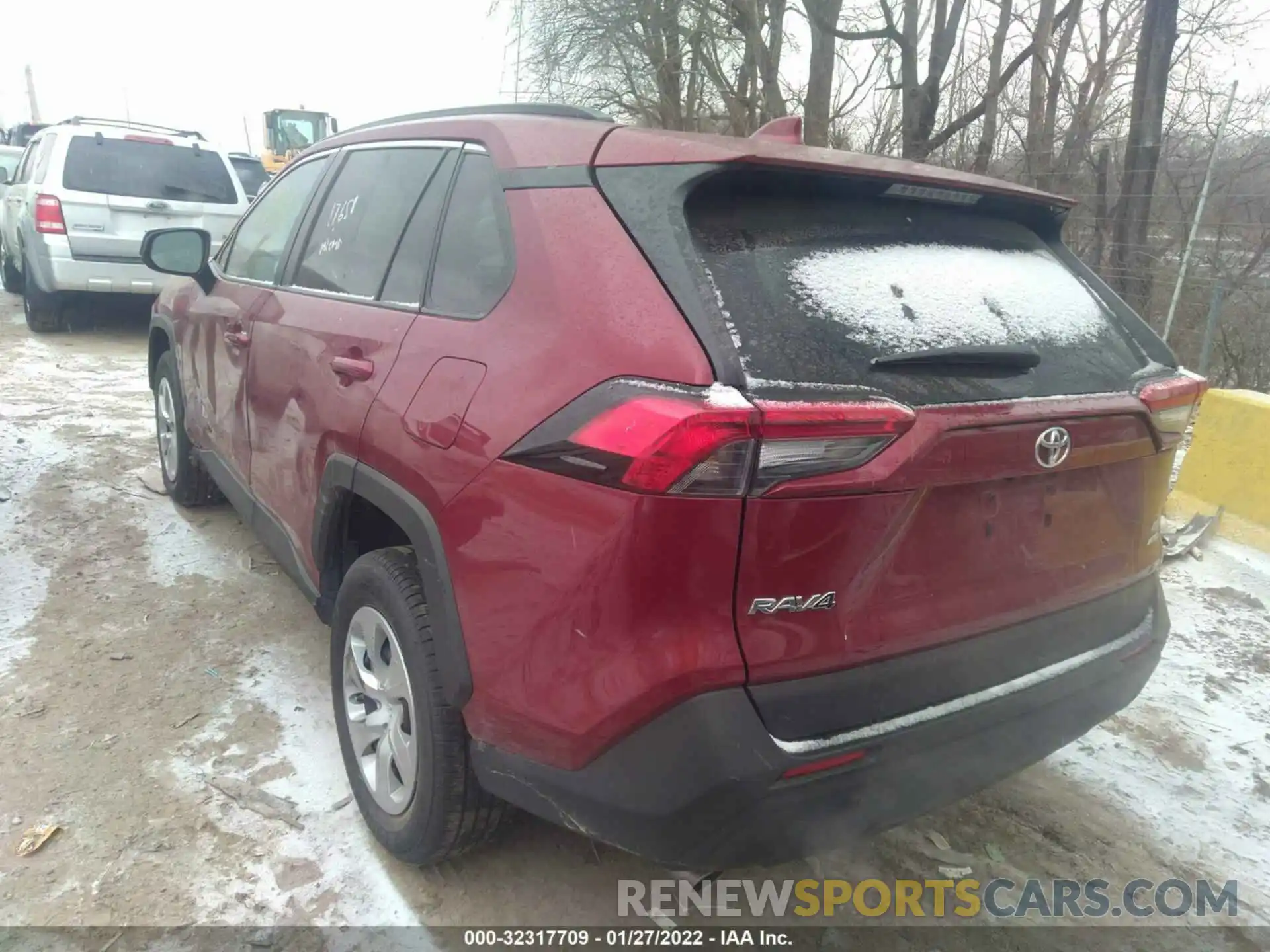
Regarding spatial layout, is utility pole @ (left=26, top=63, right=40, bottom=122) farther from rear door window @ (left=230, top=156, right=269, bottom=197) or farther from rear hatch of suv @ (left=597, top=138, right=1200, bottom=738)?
rear hatch of suv @ (left=597, top=138, right=1200, bottom=738)

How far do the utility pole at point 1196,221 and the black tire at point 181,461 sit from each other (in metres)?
7.29

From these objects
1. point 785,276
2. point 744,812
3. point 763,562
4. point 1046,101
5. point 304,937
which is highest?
point 1046,101

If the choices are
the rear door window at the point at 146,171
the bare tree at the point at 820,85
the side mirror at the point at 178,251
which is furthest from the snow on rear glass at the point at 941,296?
the bare tree at the point at 820,85

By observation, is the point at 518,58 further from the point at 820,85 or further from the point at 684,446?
the point at 684,446

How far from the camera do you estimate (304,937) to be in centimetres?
211

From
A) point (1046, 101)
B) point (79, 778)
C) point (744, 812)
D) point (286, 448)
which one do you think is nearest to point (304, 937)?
point (79, 778)

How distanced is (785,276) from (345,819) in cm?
190

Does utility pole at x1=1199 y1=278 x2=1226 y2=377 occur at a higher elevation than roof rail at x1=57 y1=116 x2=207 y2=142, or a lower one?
lower

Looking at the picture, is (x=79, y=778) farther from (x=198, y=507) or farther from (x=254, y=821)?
(x=198, y=507)

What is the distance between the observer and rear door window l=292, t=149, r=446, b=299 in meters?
2.55

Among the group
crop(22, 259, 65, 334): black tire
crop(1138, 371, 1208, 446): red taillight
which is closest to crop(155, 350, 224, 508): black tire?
crop(1138, 371, 1208, 446): red taillight

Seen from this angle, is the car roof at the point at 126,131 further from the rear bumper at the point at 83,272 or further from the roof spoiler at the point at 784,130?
the roof spoiler at the point at 784,130

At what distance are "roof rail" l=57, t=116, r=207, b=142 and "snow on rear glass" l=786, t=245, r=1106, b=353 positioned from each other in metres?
9.13

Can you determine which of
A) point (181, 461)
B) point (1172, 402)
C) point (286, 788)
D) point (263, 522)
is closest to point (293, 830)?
point (286, 788)
